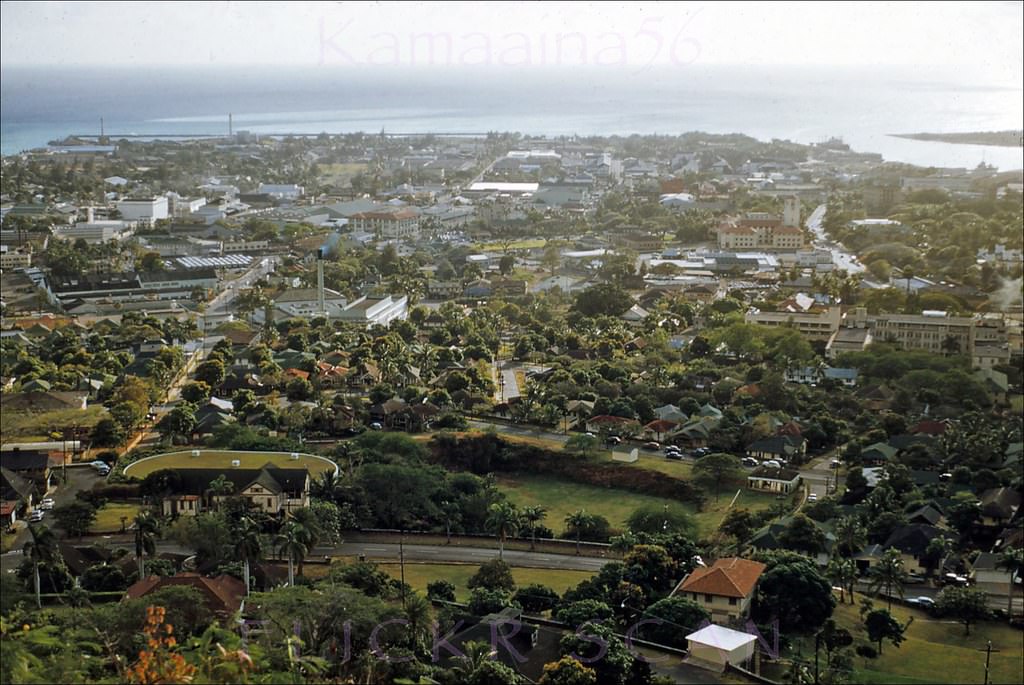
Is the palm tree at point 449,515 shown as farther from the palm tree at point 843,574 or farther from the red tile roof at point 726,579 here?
the palm tree at point 843,574

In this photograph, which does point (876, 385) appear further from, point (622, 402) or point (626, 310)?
point (626, 310)

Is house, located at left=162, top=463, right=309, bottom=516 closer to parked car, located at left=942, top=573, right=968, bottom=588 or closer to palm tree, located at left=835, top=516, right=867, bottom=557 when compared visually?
palm tree, located at left=835, top=516, right=867, bottom=557

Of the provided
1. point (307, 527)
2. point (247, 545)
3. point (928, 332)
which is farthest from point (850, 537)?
point (928, 332)

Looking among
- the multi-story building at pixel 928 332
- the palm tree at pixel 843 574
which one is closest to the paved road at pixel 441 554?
the palm tree at pixel 843 574

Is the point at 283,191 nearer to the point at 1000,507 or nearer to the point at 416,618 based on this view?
the point at 1000,507

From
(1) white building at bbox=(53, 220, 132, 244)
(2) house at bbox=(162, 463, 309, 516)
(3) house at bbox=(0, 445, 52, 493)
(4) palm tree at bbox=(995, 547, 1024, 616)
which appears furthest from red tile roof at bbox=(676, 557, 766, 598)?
(1) white building at bbox=(53, 220, 132, 244)

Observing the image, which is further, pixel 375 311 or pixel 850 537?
pixel 375 311
